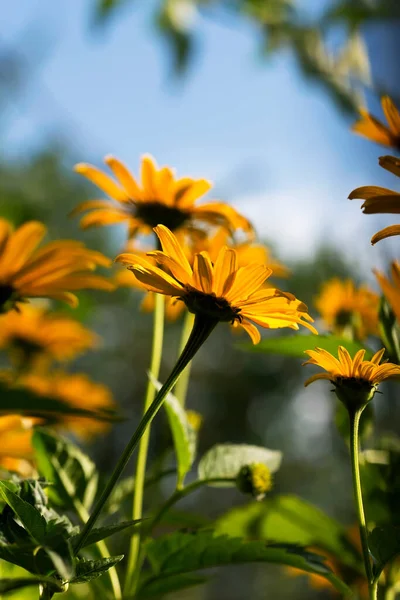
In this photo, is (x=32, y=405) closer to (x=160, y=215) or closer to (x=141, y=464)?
(x=141, y=464)

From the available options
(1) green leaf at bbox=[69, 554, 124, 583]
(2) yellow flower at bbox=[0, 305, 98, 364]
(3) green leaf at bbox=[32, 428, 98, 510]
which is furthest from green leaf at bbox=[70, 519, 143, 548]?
(2) yellow flower at bbox=[0, 305, 98, 364]

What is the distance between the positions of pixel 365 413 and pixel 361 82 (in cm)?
61

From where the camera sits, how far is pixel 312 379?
0.26 meters

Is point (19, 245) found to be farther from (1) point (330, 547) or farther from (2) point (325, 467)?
(2) point (325, 467)

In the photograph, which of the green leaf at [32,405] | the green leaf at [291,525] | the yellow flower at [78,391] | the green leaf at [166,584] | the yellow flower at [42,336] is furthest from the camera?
the yellow flower at [42,336]

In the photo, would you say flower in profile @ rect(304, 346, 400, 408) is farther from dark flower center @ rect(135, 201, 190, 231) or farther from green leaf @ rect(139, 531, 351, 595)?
dark flower center @ rect(135, 201, 190, 231)

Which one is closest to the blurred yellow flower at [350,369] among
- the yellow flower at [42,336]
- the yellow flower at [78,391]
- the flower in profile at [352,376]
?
the flower in profile at [352,376]

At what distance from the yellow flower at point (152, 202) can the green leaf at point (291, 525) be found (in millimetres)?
183

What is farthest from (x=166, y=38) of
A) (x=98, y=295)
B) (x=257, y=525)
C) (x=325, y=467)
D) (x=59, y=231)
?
(x=325, y=467)

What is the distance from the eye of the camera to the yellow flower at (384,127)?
0.33m

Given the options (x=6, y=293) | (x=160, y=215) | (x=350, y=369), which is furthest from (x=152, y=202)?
(x=350, y=369)

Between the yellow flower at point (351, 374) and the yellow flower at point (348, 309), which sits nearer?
the yellow flower at point (351, 374)

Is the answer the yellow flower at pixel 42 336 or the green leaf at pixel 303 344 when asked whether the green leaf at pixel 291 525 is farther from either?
the yellow flower at pixel 42 336

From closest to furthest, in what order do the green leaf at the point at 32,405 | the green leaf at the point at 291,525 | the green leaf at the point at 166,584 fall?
the green leaf at the point at 32,405 → the green leaf at the point at 166,584 → the green leaf at the point at 291,525
